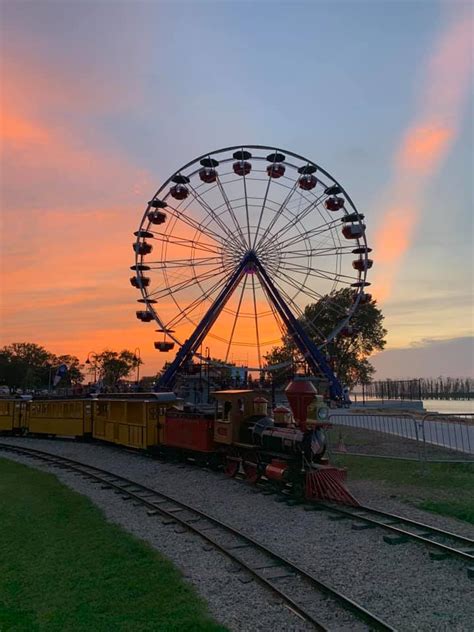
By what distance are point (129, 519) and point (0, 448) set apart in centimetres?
1567

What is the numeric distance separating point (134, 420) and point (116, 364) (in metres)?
76.7

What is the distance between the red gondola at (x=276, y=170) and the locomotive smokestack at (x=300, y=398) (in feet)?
69.3

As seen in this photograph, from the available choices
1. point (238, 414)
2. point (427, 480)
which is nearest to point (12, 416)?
point (238, 414)

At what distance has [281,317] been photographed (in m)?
35.4

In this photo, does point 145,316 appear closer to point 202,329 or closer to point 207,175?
point 202,329

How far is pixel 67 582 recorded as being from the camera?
7.01m

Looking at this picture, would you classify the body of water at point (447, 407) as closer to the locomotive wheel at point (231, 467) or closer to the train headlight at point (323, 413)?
the locomotive wheel at point (231, 467)

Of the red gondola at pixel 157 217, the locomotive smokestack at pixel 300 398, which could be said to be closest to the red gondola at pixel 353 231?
the red gondola at pixel 157 217

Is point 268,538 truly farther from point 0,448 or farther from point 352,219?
point 352,219

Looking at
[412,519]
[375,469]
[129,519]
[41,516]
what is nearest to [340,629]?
[412,519]

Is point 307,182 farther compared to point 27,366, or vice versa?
point 27,366

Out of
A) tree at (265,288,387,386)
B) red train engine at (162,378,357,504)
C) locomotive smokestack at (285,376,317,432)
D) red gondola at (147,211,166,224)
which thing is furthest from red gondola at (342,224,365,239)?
tree at (265,288,387,386)

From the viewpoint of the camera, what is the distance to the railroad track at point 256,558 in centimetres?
605

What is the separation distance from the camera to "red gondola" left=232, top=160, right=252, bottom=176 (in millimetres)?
31562
